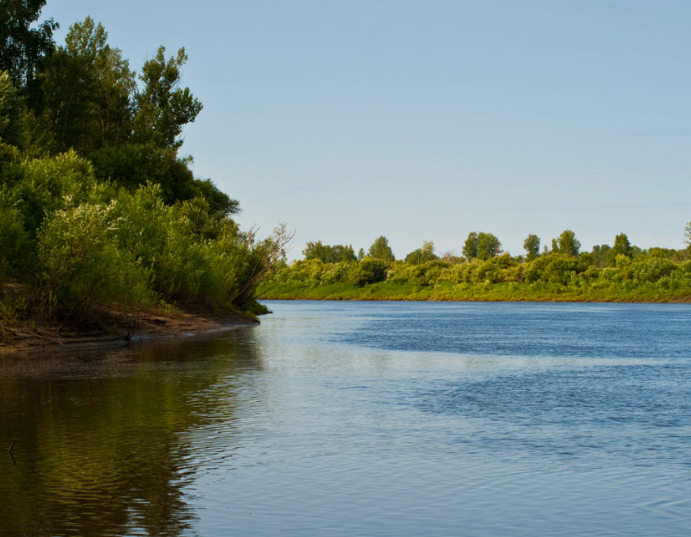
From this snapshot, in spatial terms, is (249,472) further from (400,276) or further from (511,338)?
(400,276)

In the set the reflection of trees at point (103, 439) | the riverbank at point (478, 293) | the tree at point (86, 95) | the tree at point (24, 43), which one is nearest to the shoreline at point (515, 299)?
the riverbank at point (478, 293)

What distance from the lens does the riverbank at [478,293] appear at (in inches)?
5753

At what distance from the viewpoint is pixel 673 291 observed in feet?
469

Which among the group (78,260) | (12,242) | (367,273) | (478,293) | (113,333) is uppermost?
(367,273)

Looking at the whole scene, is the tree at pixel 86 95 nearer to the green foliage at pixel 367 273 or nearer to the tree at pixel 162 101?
the tree at pixel 162 101

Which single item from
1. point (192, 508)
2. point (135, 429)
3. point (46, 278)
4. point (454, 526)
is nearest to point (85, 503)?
point (192, 508)

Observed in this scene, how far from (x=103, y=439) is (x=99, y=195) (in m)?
31.2

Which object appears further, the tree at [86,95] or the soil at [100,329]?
the tree at [86,95]

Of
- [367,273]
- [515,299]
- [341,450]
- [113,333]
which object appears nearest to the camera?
[341,450]

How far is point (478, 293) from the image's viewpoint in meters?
169

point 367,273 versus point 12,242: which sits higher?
point 367,273

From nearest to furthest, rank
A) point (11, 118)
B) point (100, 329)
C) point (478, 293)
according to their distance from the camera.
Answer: point (100, 329) → point (11, 118) → point (478, 293)

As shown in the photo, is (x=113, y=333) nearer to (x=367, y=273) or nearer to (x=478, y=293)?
(x=478, y=293)

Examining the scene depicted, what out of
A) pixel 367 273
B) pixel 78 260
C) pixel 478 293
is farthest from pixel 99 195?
pixel 367 273
